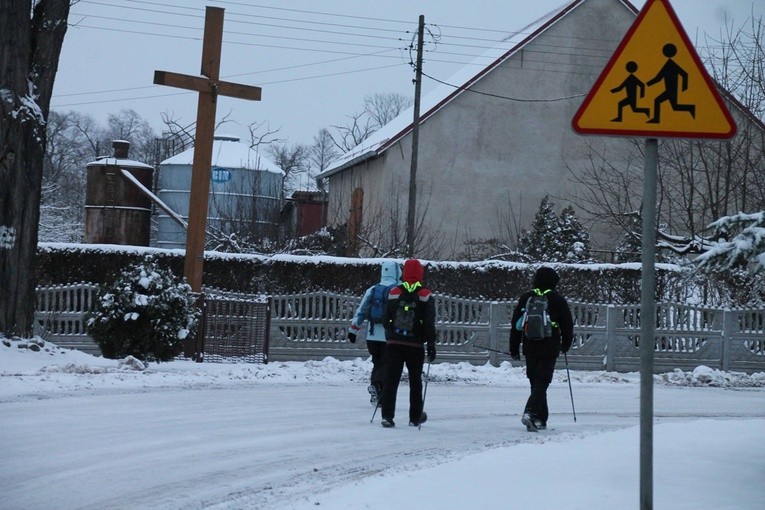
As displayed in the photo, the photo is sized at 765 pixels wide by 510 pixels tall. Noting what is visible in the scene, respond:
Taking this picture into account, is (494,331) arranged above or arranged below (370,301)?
below

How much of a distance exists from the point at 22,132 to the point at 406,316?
7887 mm

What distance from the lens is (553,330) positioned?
1248 cm

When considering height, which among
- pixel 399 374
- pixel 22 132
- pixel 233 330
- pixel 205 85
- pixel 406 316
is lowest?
pixel 399 374

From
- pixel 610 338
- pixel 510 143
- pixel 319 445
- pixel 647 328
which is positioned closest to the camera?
pixel 647 328

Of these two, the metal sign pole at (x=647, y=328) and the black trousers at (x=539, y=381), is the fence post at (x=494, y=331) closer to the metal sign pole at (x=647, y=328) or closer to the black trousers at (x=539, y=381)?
the black trousers at (x=539, y=381)

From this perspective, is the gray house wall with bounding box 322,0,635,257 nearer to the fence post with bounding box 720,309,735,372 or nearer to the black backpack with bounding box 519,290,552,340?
the fence post with bounding box 720,309,735,372

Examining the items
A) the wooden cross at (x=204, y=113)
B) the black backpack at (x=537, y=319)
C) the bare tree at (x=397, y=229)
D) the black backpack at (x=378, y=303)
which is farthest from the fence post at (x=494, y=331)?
the bare tree at (x=397, y=229)

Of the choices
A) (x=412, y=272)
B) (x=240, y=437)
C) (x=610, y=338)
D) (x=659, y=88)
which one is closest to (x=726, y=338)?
(x=610, y=338)

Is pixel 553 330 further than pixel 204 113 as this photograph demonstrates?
No

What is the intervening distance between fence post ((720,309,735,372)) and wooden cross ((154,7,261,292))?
430 inches

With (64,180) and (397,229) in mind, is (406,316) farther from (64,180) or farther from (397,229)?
(64,180)

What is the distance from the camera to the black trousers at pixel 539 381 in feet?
40.7

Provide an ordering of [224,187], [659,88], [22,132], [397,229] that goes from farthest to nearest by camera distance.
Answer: [224,187]
[397,229]
[22,132]
[659,88]

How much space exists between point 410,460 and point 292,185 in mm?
80837
